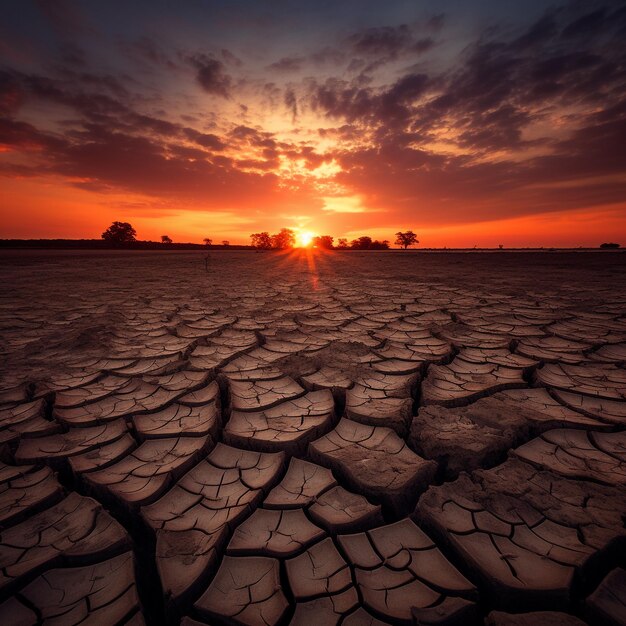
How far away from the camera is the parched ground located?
71 cm

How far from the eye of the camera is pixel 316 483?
3.38 ft

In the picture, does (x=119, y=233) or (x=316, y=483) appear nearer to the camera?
(x=316, y=483)

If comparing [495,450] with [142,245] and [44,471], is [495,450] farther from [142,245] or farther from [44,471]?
[142,245]

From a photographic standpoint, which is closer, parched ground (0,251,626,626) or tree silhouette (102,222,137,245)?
parched ground (0,251,626,626)

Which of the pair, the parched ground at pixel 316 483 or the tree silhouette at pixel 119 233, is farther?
the tree silhouette at pixel 119 233

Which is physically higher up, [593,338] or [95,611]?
[593,338]

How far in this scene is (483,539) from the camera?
81 cm

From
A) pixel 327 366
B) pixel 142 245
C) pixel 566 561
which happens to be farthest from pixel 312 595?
pixel 142 245

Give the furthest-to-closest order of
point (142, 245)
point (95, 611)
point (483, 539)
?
point (142, 245) → point (483, 539) → point (95, 611)

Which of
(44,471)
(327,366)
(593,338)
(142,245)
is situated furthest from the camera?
(142,245)

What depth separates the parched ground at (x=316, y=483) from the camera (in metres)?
0.71

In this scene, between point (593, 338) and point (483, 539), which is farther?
point (593, 338)

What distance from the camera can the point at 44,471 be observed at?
3.58 feet

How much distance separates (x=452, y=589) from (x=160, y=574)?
0.70m
